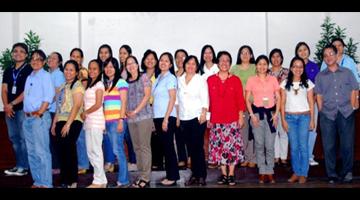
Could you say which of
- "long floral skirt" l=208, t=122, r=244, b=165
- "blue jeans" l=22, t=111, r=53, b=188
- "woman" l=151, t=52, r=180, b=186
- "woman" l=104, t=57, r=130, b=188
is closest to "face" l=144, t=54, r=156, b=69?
"woman" l=151, t=52, r=180, b=186

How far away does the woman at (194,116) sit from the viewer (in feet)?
15.9

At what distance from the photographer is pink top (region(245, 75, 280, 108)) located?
4.99m

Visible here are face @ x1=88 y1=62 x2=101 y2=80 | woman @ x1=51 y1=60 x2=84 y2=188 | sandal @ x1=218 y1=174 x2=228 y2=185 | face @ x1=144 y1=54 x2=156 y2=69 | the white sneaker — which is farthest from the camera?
the white sneaker

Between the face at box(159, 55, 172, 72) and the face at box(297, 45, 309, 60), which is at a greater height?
the face at box(297, 45, 309, 60)

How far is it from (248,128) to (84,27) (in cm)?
409

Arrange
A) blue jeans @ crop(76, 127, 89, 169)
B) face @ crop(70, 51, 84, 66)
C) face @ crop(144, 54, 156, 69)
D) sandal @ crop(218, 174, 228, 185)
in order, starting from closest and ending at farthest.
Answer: sandal @ crop(218, 174, 228, 185) < face @ crop(144, 54, 156, 69) < blue jeans @ crop(76, 127, 89, 169) < face @ crop(70, 51, 84, 66)

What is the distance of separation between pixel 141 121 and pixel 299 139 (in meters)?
1.75

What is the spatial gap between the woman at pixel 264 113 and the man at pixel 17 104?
2.62 m

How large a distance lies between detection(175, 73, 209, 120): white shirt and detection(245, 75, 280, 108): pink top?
0.54 metres

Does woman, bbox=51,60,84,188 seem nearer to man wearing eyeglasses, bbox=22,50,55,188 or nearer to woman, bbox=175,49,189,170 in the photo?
man wearing eyeglasses, bbox=22,50,55,188

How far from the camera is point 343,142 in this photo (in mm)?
5090

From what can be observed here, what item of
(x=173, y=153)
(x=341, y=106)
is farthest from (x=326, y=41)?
(x=173, y=153)
